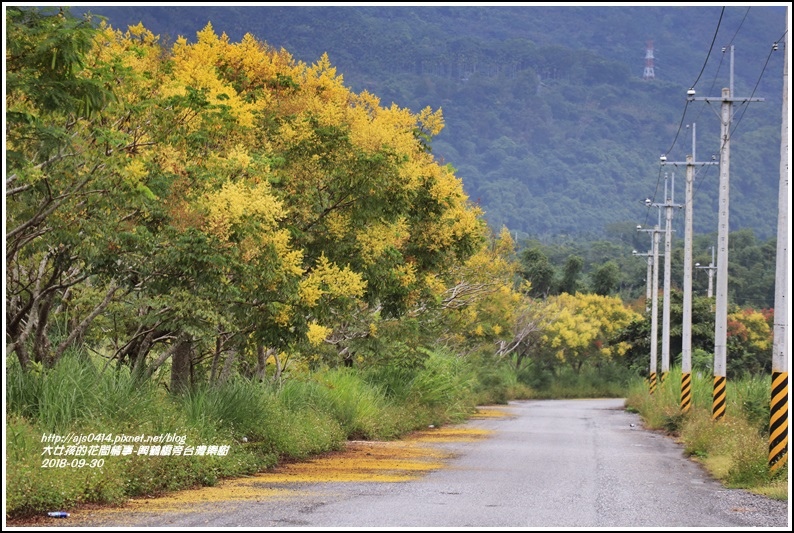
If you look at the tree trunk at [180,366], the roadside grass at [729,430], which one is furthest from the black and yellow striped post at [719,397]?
the tree trunk at [180,366]

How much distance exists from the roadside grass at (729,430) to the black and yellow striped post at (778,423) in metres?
0.12

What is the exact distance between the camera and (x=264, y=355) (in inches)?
942

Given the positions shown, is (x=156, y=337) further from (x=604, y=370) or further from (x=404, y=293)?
(x=604, y=370)

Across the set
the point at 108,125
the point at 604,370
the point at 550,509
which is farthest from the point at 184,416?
the point at 604,370

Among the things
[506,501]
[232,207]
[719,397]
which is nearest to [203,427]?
[232,207]

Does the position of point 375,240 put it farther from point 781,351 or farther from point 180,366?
point 781,351

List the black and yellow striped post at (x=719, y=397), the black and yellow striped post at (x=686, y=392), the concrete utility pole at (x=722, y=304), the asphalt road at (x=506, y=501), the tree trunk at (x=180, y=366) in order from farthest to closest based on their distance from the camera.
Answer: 1. the black and yellow striped post at (x=686, y=392)
2. the black and yellow striped post at (x=719, y=397)
3. the concrete utility pole at (x=722, y=304)
4. the tree trunk at (x=180, y=366)
5. the asphalt road at (x=506, y=501)

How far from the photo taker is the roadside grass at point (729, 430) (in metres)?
18.1

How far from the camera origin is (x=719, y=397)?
28266 mm

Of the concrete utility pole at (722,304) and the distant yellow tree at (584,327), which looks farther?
the distant yellow tree at (584,327)

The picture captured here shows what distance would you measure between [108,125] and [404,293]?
894cm

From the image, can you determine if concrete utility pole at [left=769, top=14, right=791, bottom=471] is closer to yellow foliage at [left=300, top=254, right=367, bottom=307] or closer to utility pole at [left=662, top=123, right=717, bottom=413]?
yellow foliage at [left=300, top=254, right=367, bottom=307]

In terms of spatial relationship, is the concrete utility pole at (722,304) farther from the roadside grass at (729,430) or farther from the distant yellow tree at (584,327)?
the distant yellow tree at (584,327)

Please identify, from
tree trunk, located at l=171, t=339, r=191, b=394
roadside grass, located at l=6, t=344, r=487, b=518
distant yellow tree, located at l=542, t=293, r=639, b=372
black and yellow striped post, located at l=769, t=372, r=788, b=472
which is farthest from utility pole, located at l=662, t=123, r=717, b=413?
distant yellow tree, located at l=542, t=293, r=639, b=372
